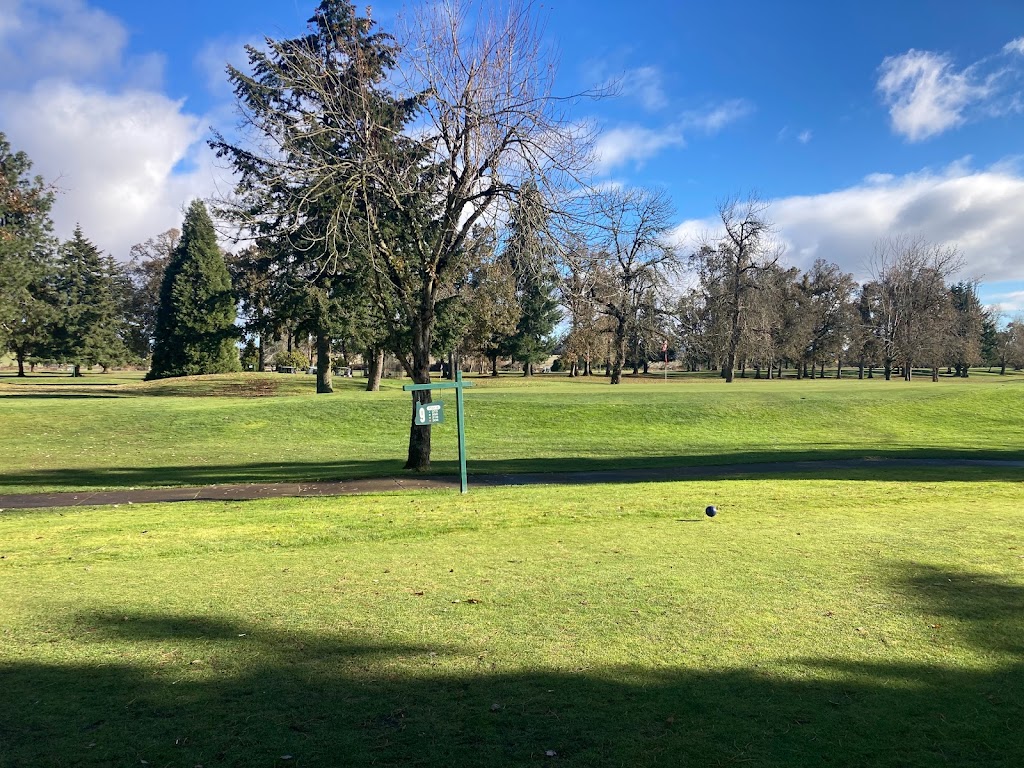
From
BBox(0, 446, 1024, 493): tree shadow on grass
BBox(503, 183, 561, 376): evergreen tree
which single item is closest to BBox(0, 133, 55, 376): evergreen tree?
BBox(0, 446, 1024, 493): tree shadow on grass

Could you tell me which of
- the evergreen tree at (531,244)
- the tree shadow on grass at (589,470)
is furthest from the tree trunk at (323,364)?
the evergreen tree at (531,244)

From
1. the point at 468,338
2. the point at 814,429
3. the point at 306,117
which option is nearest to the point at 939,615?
the point at 306,117

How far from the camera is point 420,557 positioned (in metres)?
8.02

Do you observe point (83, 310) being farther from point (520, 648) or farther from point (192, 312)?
point (520, 648)

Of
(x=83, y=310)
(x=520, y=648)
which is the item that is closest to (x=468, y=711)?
(x=520, y=648)

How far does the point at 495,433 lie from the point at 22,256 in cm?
3533

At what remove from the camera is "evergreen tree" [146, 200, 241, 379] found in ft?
168

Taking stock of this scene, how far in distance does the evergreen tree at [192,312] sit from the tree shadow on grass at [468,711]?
163 ft

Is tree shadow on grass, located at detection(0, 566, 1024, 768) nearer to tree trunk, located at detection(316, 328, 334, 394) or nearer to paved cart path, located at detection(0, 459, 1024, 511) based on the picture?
paved cart path, located at detection(0, 459, 1024, 511)

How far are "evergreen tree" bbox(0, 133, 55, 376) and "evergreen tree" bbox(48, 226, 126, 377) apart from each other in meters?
1.35

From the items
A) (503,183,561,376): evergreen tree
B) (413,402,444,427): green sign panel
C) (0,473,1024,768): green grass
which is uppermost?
(503,183,561,376): evergreen tree

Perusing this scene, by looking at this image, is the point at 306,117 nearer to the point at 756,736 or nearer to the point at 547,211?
the point at 547,211

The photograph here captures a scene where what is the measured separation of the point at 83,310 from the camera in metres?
62.7

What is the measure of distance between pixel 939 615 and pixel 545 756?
13.1 feet
